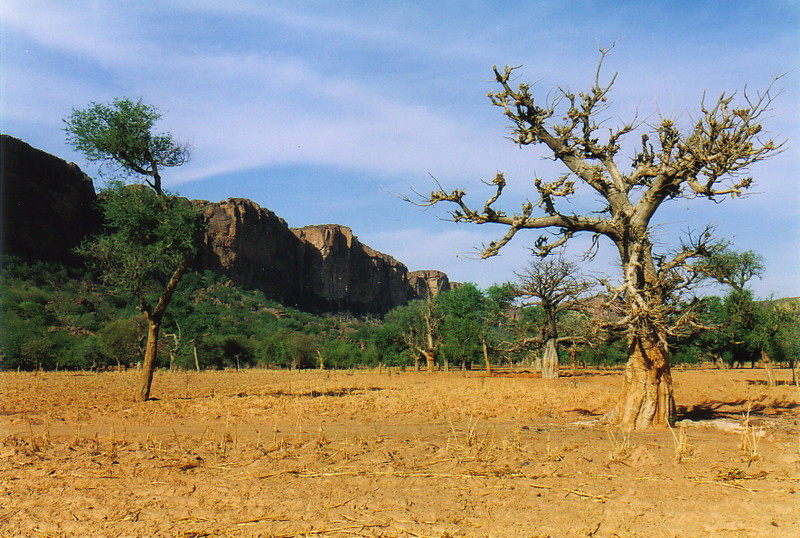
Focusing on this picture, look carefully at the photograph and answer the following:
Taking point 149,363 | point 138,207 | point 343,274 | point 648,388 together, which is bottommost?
point 648,388

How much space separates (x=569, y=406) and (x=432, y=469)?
844 centimetres

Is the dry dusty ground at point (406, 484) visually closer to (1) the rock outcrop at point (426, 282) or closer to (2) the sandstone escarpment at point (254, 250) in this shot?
(2) the sandstone escarpment at point (254, 250)

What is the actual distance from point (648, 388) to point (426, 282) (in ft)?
535

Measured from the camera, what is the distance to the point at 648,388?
28.4 feet

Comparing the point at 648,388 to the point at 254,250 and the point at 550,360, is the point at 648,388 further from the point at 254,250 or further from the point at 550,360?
the point at 254,250

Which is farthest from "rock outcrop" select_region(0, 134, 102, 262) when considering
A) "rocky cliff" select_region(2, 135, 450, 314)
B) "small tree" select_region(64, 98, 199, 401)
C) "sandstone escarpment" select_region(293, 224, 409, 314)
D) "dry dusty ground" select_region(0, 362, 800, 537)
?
"dry dusty ground" select_region(0, 362, 800, 537)

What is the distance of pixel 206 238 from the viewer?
92.4 meters

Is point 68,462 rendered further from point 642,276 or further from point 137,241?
point 137,241

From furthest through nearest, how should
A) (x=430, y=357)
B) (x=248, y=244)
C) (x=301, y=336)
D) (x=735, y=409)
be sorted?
(x=248, y=244), (x=301, y=336), (x=430, y=357), (x=735, y=409)

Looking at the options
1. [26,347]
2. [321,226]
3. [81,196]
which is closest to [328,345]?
[26,347]

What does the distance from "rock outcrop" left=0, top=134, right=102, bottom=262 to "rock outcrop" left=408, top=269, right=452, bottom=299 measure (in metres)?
105

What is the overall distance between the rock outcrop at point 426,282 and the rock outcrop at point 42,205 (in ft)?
344

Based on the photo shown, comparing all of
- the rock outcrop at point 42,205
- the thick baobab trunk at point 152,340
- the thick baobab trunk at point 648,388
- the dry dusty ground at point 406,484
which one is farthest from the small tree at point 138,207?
the rock outcrop at point 42,205

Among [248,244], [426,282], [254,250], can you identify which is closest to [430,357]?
[248,244]
